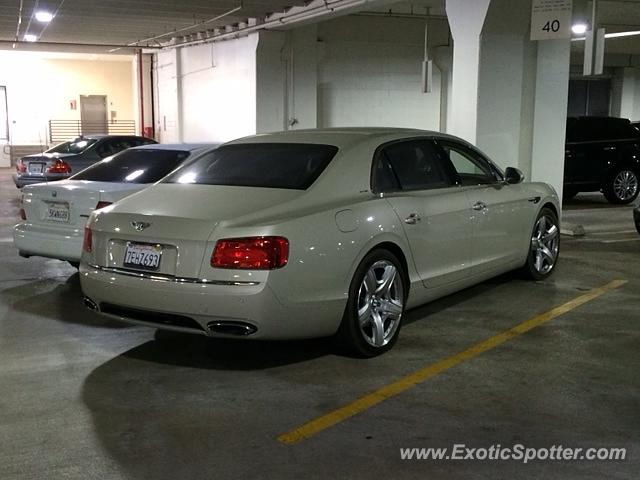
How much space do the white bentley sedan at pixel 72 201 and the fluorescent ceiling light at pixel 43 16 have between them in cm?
898

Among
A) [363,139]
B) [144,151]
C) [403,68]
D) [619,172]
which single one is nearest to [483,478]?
[363,139]

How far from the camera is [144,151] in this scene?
7656 mm

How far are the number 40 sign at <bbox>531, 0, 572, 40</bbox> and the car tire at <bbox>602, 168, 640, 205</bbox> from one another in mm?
5324

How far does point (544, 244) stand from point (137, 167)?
4040 millimetres

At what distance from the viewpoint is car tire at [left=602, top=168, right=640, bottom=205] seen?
14195 millimetres

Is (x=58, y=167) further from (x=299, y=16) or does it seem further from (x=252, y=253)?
(x=252, y=253)

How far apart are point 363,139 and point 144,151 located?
315cm

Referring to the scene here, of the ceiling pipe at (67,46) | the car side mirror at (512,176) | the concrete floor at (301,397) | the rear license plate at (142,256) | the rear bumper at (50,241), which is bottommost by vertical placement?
the concrete floor at (301,397)

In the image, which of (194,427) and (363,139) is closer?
(194,427)

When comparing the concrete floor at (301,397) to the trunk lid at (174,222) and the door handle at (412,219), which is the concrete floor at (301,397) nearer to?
the trunk lid at (174,222)

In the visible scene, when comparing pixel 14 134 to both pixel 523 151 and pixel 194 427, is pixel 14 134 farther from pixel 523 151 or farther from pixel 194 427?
pixel 194 427

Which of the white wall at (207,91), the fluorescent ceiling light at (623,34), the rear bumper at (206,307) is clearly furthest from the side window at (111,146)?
the fluorescent ceiling light at (623,34)

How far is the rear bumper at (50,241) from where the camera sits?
6492 mm

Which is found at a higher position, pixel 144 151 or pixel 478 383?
pixel 144 151
